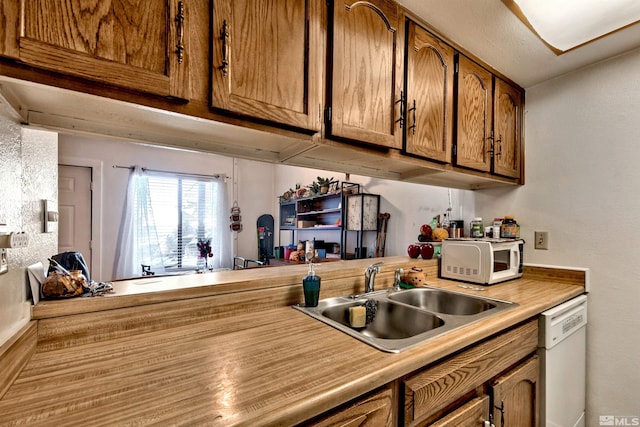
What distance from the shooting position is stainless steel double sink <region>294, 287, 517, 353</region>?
1.03 m

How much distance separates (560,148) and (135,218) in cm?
474

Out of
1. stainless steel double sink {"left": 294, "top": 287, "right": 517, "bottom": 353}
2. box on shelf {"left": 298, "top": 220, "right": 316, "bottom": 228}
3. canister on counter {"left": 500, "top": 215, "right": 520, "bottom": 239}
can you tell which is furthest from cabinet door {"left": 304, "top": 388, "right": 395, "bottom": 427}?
box on shelf {"left": 298, "top": 220, "right": 316, "bottom": 228}

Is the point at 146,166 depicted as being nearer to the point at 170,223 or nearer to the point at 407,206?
the point at 170,223

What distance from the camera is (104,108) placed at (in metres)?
0.77

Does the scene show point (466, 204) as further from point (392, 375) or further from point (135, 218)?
point (135, 218)

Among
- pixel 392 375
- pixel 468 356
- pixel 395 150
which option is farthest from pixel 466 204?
pixel 392 375

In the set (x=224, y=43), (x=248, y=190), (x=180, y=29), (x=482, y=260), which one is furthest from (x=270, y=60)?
(x=248, y=190)

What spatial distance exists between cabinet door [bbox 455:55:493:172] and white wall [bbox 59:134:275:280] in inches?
101

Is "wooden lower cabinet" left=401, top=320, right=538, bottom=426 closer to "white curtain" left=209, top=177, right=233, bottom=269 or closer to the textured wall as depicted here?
the textured wall

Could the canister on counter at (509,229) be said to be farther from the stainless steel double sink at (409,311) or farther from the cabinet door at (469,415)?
the cabinet door at (469,415)

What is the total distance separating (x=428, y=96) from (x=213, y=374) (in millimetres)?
1362

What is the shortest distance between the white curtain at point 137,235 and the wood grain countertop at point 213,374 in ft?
12.3

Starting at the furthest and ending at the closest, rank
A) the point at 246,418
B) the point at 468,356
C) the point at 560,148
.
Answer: the point at 560,148, the point at 468,356, the point at 246,418

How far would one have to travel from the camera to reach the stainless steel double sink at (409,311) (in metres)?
1.03
